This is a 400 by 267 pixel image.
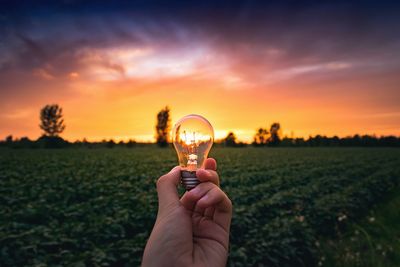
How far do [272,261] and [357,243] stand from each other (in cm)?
267

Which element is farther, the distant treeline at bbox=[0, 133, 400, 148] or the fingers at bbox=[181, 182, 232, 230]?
the distant treeline at bbox=[0, 133, 400, 148]

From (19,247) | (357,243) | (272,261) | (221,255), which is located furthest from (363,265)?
(19,247)

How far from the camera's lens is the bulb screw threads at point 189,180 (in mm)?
1596

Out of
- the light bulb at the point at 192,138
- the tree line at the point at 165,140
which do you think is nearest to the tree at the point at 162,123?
the tree line at the point at 165,140

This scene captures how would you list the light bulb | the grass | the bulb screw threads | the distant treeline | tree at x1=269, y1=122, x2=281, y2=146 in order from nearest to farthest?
1. the bulb screw threads
2. the light bulb
3. the grass
4. the distant treeline
5. tree at x1=269, y1=122, x2=281, y2=146

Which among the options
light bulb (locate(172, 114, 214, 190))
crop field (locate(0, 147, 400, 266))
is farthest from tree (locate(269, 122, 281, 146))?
light bulb (locate(172, 114, 214, 190))

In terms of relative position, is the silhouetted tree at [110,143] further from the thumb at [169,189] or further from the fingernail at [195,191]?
the fingernail at [195,191]

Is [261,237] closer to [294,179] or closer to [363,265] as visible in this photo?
[363,265]

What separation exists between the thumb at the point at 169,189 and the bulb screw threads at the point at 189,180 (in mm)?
48

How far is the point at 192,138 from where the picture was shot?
203cm

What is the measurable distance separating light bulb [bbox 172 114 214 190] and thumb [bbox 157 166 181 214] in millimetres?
259

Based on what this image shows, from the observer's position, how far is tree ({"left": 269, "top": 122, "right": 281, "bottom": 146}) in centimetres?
11356

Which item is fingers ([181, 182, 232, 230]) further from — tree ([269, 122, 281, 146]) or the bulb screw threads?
tree ([269, 122, 281, 146])

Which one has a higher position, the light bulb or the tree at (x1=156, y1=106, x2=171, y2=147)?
the tree at (x1=156, y1=106, x2=171, y2=147)
